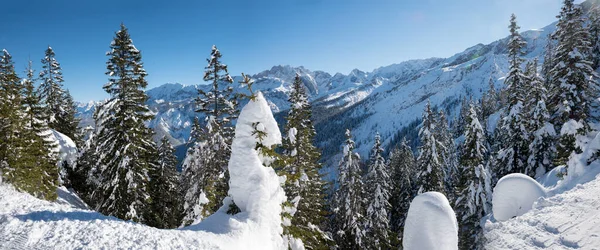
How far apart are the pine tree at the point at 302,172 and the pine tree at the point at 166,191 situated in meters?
12.4

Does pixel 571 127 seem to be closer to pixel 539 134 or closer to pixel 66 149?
pixel 539 134

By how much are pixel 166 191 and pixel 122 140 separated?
10235 millimetres

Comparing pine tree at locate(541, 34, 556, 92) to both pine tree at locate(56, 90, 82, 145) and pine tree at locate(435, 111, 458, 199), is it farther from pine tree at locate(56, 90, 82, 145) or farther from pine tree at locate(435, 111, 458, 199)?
pine tree at locate(56, 90, 82, 145)

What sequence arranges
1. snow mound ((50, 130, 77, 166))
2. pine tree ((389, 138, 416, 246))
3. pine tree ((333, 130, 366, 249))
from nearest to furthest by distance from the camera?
pine tree ((333, 130, 366, 249)) → snow mound ((50, 130, 77, 166)) → pine tree ((389, 138, 416, 246))

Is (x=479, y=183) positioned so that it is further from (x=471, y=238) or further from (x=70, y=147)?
(x=70, y=147)

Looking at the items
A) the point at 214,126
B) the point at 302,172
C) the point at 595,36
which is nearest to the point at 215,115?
the point at 214,126

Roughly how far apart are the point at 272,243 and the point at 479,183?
675 inches

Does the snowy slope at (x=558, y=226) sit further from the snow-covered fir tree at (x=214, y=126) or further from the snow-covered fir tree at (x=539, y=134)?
the snow-covered fir tree at (x=214, y=126)

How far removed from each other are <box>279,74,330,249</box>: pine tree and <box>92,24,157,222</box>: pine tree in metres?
9.15

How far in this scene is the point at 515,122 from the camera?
941 inches

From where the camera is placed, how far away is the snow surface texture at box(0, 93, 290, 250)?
273 inches

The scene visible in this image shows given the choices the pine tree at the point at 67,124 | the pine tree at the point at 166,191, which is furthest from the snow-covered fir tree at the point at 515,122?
the pine tree at the point at 67,124

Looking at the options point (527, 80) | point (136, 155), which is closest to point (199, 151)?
point (136, 155)

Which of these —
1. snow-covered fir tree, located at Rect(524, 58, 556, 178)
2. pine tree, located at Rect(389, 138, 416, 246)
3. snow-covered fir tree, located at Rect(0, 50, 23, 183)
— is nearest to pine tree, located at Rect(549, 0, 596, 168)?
snow-covered fir tree, located at Rect(524, 58, 556, 178)
